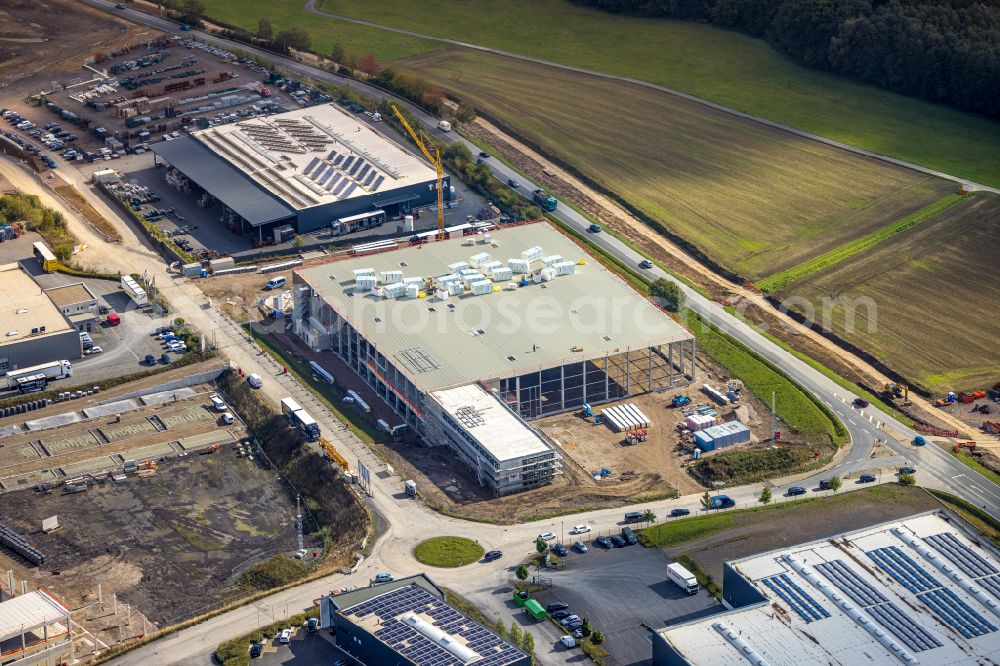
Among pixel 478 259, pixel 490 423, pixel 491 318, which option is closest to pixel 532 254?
pixel 478 259

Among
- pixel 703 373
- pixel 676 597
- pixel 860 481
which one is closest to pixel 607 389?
pixel 703 373

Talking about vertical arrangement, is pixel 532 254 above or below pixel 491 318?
above

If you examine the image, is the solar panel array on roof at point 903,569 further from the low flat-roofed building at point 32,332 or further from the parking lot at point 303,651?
the low flat-roofed building at point 32,332

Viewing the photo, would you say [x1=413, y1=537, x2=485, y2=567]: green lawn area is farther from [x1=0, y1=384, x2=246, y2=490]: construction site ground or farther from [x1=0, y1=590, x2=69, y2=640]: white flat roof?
[x1=0, y1=384, x2=246, y2=490]: construction site ground

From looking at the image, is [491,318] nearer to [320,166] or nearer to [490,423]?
[490,423]

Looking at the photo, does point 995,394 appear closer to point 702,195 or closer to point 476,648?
point 702,195

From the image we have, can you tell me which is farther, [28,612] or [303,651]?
[28,612]

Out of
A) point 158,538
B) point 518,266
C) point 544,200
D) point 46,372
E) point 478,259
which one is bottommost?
point 158,538
